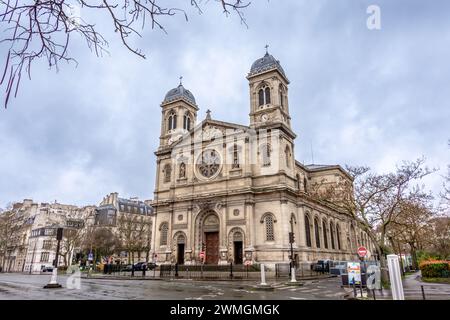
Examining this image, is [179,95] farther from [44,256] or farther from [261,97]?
[44,256]

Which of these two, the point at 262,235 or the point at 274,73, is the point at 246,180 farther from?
the point at 274,73

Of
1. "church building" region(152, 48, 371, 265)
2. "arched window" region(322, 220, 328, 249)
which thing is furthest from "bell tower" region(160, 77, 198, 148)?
"arched window" region(322, 220, 328, 249)

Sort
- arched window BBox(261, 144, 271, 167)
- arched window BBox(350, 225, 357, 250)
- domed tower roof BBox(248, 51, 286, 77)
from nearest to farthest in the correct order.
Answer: arched window BBox(261, 144, 271, 167), domed tower roof BBox(248, 51, 286, 77), arched window BBox(350, 225, 357, 250)

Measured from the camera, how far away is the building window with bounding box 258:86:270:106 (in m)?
42.2

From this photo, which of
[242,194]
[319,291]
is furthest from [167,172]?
[319,291]

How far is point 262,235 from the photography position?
35.7 m

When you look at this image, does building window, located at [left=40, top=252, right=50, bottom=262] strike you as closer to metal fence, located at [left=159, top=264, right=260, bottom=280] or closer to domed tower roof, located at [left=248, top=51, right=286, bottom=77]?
metal fence, located at [left=159, top=264, right=260, bottom=280]

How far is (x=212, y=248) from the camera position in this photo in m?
38.5

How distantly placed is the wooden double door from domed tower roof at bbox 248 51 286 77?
890 inches

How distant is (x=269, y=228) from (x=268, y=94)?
17.9 meters

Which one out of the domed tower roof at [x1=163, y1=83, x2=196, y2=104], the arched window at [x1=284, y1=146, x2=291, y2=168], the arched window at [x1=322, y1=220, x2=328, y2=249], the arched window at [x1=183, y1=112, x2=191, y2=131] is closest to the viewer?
the arched window at [x1=284, y1=146, x2=291, y2=168]

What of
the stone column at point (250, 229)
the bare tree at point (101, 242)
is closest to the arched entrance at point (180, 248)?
the stone column at point (250, 229)
